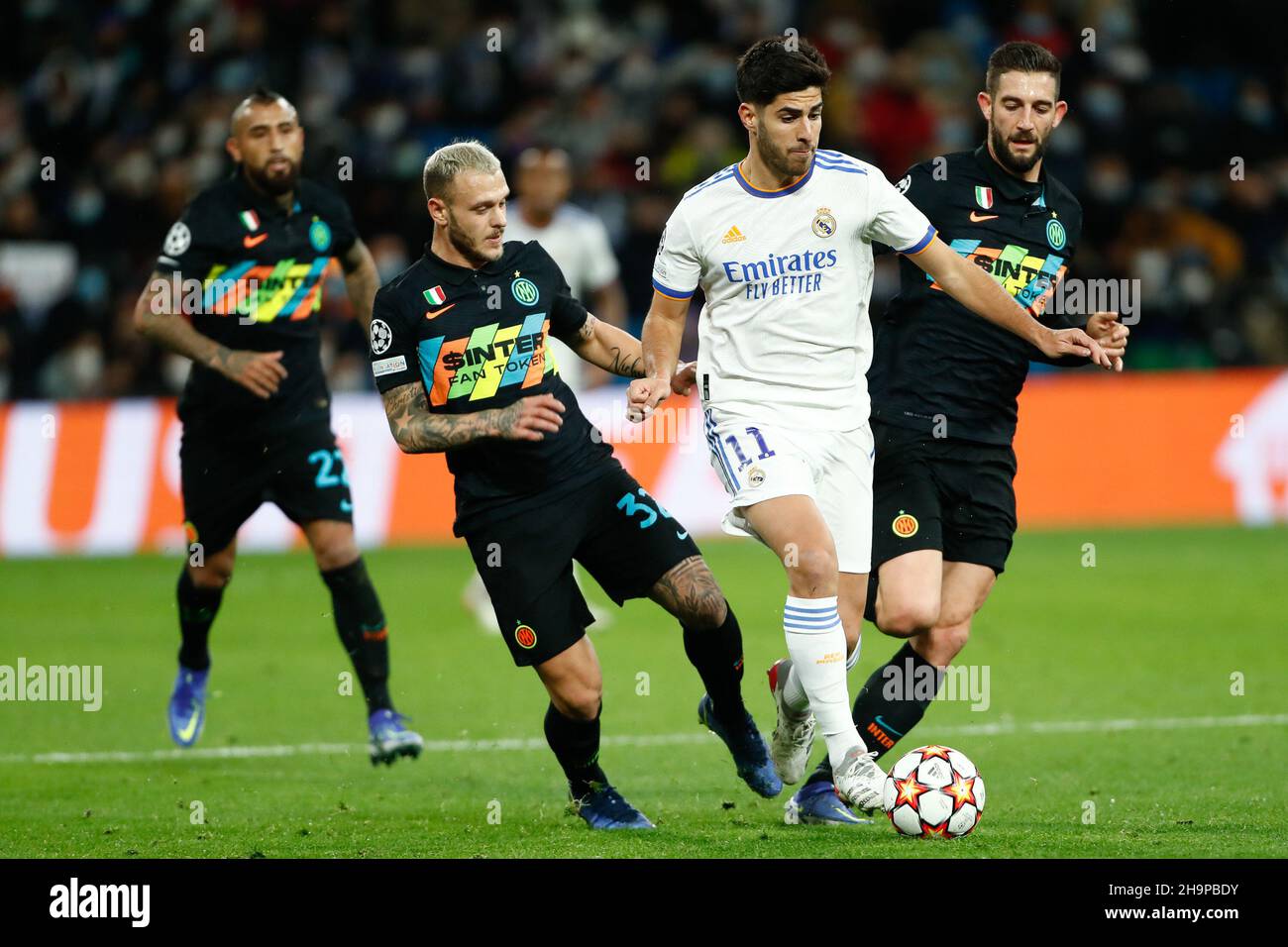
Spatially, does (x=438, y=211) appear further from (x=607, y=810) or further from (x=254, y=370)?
(x=607, y=810)

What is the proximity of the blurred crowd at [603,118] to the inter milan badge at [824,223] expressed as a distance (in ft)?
38.4

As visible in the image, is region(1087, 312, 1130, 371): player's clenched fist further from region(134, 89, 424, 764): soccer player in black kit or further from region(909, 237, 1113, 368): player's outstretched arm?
region(134, 89, 424, 764): soccer player in black kit

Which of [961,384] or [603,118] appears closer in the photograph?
[961,384]

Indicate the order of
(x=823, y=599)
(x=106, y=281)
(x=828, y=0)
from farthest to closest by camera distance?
(x=828, y=0)
(x=106, y=281)
(x=823, y=599)

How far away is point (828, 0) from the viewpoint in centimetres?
2225

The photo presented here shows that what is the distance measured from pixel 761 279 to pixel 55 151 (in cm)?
1505

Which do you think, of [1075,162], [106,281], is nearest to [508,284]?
[106,281]

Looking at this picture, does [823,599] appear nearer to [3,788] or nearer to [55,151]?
[3,788]

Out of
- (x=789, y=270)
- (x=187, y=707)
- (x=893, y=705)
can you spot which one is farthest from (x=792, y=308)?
(x=187, y=707)

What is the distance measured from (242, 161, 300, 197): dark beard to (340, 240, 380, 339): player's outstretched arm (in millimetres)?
426

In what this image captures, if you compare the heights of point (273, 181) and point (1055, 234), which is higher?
point (273, 181)

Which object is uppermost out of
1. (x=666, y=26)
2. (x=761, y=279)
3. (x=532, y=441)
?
(x=666, y=26)

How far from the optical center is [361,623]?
895cm

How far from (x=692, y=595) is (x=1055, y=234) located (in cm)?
209
